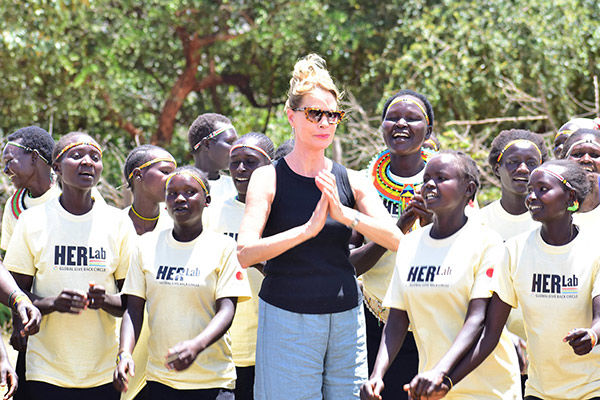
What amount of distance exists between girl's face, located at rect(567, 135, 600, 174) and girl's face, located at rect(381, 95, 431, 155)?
2.84ft

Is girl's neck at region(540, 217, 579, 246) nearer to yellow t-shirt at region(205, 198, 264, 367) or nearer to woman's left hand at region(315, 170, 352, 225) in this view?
woman's left hand at region(315, 170, 352, 225)

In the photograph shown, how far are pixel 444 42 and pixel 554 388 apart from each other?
8.49 meters

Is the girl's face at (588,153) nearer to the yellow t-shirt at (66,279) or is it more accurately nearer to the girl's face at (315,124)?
the girl's face at (315,124)

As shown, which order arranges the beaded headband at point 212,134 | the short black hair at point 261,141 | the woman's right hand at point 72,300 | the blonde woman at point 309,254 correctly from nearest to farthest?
the blonde woman at point 309,254 → the woman's right hand at point 72,300 → the short black hair at point 261,141 → the beaded headband at point 212,134

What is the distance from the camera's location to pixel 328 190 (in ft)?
12.3

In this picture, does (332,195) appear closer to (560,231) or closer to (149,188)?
(560,231)

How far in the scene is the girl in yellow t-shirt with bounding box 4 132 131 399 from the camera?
4777mm

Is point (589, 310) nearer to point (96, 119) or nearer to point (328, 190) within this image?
point (328, 190)

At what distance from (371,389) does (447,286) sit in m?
0.61

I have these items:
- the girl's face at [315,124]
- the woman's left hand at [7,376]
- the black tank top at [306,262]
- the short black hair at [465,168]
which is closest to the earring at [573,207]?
the short black hair at [465,168]

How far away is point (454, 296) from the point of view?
13.4ft

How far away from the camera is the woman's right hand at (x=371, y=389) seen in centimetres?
381

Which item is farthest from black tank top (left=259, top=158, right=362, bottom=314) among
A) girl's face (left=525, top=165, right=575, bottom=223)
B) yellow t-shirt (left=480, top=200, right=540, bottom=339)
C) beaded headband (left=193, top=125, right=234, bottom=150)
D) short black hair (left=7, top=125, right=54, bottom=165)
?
beaded headband (left=193, top=125, right=234, bottom=150)

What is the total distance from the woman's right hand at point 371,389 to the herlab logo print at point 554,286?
34.0 inches
